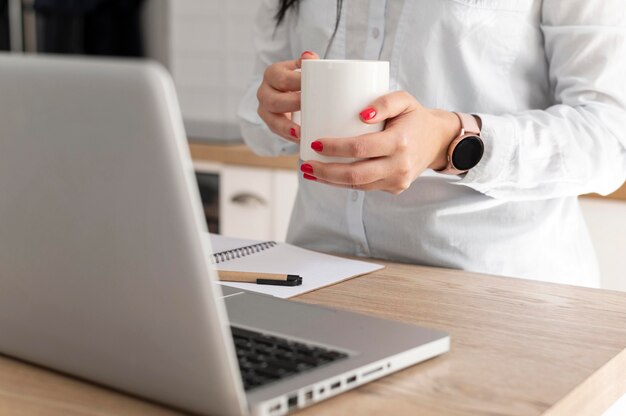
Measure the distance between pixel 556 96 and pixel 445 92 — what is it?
15cm

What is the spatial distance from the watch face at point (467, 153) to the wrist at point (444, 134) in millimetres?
11

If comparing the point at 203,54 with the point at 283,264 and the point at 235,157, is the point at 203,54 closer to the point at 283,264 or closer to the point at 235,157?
the point at 235,157

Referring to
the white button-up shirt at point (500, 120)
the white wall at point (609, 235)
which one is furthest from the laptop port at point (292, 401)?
the white wall at point (609, 235)

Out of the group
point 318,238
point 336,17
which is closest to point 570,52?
point 336,17

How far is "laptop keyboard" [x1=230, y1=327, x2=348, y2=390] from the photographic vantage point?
0.69 meters

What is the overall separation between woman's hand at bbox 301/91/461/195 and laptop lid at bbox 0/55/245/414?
0.37 meters

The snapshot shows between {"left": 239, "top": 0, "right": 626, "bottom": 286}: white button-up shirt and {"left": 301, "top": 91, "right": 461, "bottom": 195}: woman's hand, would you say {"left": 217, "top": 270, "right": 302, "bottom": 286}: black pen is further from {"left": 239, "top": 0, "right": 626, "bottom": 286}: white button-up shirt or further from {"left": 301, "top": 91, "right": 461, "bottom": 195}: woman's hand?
{"left": 239, "top": 0, "right": 626, "bottom": 286}: white button-up shirt

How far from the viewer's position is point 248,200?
2625 millimetres

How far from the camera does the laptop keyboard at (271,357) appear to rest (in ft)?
2.27

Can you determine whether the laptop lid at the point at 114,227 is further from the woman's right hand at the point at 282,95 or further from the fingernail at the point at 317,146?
the woman's right hand at the point at 282,95

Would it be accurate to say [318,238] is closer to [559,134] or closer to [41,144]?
[559,134]

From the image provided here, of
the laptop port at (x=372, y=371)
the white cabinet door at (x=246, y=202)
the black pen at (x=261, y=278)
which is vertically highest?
the laptop port at (x=372, y=371)

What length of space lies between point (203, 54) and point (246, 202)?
31.8 inches

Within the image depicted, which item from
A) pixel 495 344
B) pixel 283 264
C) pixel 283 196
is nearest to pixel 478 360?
pixel 495 344
